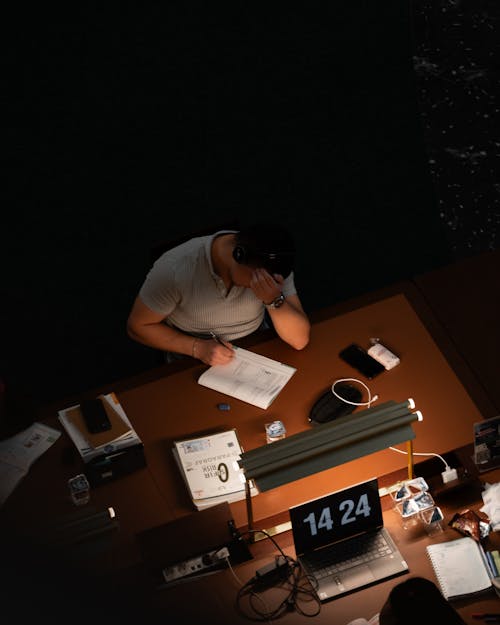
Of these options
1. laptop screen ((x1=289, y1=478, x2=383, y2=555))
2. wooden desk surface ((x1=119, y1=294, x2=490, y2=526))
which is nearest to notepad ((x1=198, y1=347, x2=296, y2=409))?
wooden desk surface ((x1=119, y1=294, x2=490, y2=526))

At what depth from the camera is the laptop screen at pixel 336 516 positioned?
240 centimetres

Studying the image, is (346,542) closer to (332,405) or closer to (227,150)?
(332,405)

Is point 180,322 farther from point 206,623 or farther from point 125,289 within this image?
point 206,623

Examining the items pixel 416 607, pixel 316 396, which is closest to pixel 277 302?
pixel 316 396

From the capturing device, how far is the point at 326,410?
113 inches

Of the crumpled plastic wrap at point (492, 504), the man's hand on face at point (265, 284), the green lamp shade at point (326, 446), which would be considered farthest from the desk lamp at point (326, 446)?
the man's hand on face at point (265, 284)

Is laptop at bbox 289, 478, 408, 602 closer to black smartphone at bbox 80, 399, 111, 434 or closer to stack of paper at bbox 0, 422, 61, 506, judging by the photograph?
black smartphone at bbox 80, 399, 111, 434

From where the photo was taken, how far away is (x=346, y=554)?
253 cm

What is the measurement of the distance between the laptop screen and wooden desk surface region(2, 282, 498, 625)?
0.40 ft

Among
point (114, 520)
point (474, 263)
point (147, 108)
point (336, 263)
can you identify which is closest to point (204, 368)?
point (114, 520)

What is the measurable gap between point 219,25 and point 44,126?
1424 millimetres

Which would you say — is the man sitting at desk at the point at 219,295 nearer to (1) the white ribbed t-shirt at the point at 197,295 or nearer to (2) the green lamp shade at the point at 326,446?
(1) the white ribbed t-shirt at the point at 197,295

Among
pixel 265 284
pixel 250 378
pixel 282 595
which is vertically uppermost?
pixel 265 284

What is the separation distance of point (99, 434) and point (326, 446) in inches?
40.0
